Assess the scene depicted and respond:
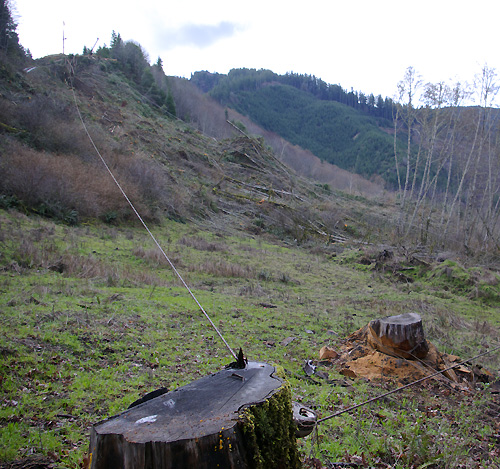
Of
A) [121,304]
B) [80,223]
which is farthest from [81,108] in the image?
[121,304]

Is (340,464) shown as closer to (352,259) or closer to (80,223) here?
(80,223)

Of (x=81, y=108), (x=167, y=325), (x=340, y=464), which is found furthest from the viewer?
(x=81, y=108)

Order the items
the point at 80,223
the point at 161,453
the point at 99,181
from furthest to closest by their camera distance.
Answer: the point at 99,181
the point at 80,223
the point at 161,453

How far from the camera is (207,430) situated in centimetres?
151

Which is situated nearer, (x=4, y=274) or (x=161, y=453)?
(x=161, y=453)

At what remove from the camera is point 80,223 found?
46.0ft

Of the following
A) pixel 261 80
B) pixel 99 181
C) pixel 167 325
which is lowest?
pixel 167 325

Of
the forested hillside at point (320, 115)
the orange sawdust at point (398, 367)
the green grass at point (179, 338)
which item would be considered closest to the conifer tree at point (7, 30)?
the green grass at point (179, 338)

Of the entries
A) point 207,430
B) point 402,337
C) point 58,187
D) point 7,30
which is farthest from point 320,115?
point 207,430

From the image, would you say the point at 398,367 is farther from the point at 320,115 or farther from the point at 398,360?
the point at 320,115

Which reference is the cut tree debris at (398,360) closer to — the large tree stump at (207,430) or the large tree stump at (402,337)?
the large tree stump at (402,337)

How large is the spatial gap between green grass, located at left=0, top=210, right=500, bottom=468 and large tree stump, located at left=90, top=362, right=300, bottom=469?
0.90 metres

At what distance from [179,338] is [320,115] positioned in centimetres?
10904

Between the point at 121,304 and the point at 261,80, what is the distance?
402 feet
